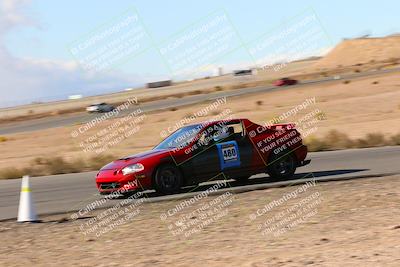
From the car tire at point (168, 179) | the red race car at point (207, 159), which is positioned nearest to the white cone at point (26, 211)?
the red race car at point (207, 159)

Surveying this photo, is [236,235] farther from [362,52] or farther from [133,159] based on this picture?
[362,52]

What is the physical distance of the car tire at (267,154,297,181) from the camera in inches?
564

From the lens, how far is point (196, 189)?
13.9 meters

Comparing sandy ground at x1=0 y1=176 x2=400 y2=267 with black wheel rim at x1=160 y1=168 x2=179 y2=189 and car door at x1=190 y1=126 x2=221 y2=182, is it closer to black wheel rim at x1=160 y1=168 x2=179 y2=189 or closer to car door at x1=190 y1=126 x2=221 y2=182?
black wheel rim at x1=160 y1=168 x2=179 y2=189

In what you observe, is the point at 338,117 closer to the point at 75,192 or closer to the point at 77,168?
the point at 77,168

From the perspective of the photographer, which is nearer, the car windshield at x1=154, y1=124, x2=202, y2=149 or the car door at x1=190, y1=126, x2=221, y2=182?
the car door at x1=190, y1=126, x2=221, y2=182

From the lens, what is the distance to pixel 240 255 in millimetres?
7488

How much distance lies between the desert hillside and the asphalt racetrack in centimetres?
10525

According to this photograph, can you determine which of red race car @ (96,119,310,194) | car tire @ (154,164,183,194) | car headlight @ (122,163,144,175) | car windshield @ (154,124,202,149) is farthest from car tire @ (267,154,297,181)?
car headlight @ (122,163,144,175)

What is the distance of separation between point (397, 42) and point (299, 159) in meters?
119

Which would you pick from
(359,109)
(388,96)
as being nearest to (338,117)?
(359,109)

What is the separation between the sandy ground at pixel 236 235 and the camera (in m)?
7.35

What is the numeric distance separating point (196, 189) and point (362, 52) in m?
119

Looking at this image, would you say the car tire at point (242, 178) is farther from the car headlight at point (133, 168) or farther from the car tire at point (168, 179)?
the car headlight at point (133, 168)
